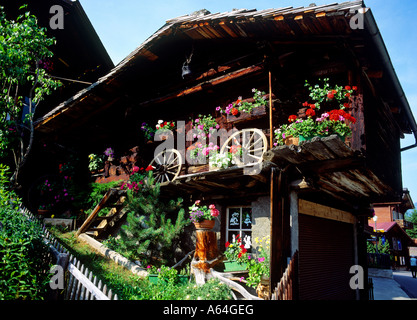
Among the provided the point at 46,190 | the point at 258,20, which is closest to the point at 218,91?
the point at 258,20

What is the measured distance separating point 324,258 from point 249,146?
3.61 m

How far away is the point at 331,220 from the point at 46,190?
9642mm

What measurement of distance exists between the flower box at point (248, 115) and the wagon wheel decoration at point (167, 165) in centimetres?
174

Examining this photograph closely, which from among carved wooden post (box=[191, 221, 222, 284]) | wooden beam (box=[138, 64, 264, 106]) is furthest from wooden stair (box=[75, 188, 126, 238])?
carved wooden post (box=[191, 221, 222, 284])

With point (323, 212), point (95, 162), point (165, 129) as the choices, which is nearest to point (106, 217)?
point (95, 162)

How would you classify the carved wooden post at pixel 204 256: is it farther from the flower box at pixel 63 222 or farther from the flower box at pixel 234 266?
the flower box at pixel 63 222

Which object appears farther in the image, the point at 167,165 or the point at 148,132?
the point at 148,132

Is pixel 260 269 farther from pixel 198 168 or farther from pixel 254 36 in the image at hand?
pixel 254 36

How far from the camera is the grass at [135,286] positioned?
495 centimetres

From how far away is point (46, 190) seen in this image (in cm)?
1048

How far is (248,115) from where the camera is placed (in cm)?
695

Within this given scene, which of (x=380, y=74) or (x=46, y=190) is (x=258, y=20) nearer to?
(x=380, y=74)

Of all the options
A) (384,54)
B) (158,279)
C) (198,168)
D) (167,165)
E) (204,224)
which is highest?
(384,54)

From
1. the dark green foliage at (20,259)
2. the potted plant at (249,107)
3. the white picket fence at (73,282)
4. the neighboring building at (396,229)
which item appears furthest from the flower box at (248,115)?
the neighboring building at (396,229)
